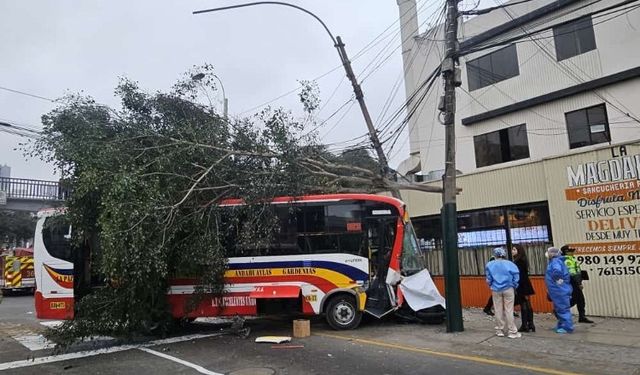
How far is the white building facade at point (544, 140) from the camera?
443 inches

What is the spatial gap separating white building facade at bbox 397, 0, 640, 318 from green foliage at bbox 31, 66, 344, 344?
482 cm

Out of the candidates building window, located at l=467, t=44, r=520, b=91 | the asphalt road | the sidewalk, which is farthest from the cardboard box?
building window, located at l=467, t=44, r=520, b=91

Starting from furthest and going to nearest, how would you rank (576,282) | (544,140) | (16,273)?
(16,273), (544,140), (576,282)

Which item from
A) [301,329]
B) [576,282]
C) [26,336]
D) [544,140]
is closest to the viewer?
[301,329]

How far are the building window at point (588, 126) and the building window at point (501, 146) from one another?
1632mm

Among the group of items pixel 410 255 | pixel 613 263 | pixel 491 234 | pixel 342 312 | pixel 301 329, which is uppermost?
pixel 491 234

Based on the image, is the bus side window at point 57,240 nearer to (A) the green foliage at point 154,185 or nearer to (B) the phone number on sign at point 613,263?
(A) the green foliage at point 154,185

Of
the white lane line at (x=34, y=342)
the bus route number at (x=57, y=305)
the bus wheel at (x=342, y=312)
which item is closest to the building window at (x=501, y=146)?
the bus wheel at (x=342, y=312)

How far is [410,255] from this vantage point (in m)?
11.3

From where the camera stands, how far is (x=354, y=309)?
11008 millimetres

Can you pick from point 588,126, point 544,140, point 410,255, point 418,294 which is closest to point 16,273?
point 410,255

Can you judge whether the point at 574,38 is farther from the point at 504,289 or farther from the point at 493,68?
the point at 504,289

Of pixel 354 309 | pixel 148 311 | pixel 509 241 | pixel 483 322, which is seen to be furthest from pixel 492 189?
pixel 148 311

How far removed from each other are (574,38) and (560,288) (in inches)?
426
